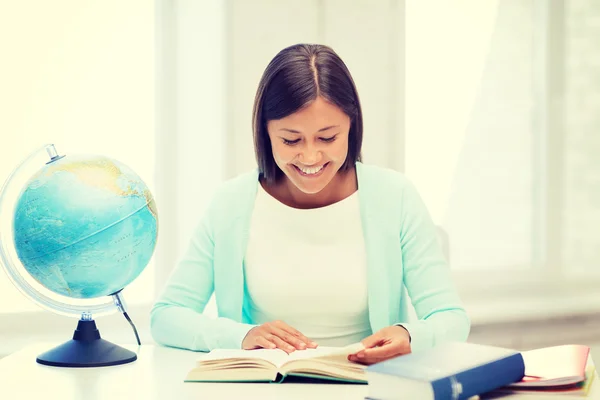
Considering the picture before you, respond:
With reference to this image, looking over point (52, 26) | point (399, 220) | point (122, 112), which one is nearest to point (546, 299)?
point (399, 220)

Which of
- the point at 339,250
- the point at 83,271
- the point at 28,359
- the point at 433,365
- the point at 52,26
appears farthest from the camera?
the point at 52,26

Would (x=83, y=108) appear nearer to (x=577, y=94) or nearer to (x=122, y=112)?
(x=122, y=112)

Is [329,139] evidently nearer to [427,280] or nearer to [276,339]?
[427,280]

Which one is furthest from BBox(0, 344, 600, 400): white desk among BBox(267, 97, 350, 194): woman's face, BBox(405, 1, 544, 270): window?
BBox(405, 1, 544, 270): window

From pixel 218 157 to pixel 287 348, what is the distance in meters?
1.14

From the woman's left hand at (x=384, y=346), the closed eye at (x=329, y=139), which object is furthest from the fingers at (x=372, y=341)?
the closed eye at (x=329, y=139)

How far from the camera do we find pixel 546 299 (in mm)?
3123

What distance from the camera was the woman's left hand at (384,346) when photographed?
4.54 feet

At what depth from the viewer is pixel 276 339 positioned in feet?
4.97

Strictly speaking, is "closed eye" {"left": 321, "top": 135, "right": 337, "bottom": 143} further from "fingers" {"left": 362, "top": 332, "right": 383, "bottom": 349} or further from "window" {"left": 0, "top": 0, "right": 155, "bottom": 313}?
"window" {"left": 0, "top": 0, "right": 155, "bottom": 313}

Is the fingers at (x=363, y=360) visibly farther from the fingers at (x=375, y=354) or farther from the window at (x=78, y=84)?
the window at (x=78, y=84)

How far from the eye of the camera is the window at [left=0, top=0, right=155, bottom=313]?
7.71ft

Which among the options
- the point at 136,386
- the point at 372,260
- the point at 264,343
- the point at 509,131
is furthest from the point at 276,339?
the point at 509,131

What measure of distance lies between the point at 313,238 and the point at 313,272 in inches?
3.3
